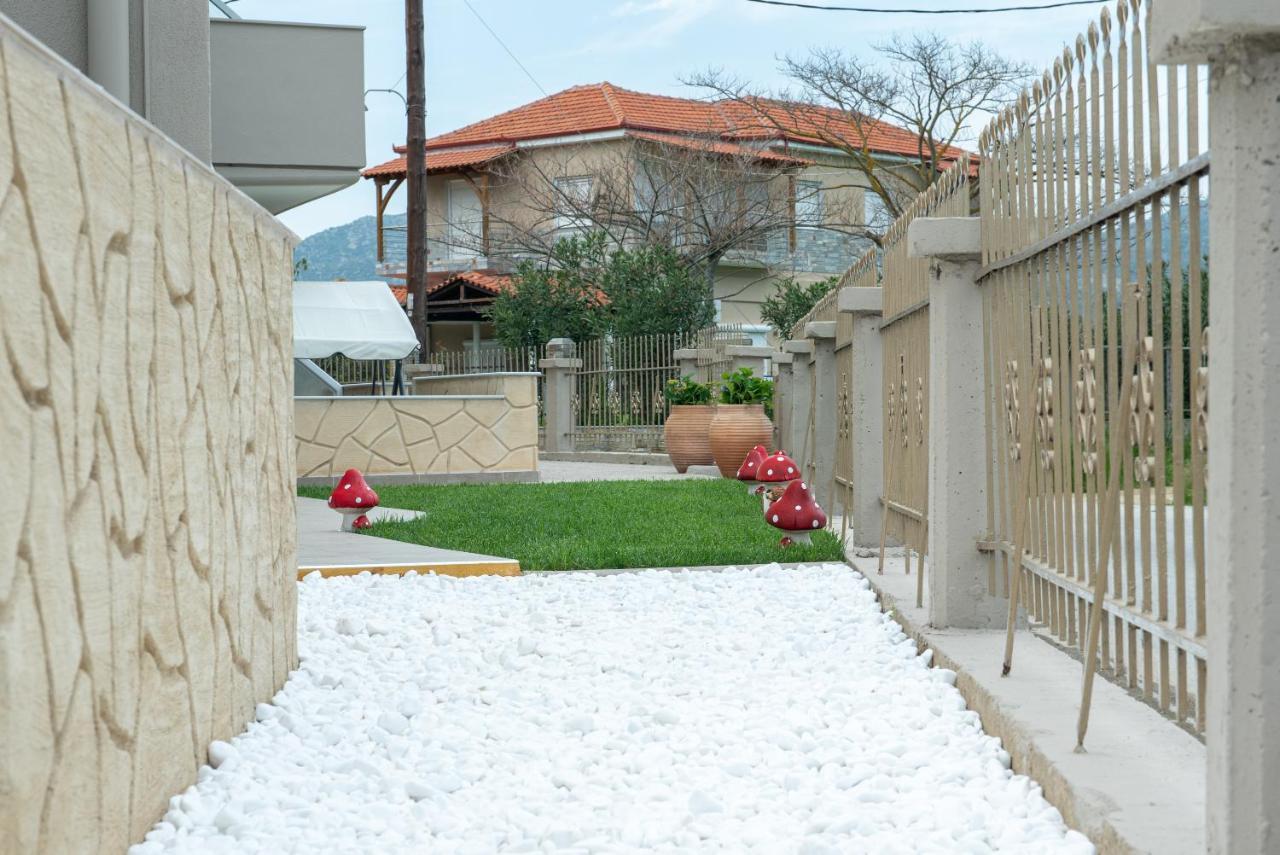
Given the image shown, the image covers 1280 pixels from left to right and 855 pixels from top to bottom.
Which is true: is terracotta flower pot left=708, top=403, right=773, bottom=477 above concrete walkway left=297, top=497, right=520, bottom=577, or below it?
above

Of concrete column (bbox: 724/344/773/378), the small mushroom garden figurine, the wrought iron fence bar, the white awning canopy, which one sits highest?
the white awning canopy

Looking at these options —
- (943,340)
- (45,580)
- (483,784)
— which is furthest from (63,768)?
(943,340)

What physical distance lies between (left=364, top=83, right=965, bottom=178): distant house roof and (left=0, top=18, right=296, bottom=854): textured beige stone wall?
28.9 m

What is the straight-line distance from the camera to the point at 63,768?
280 cm

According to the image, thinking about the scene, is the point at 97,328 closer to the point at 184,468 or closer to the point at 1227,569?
the point at 184,468

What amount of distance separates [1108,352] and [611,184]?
94.7ft

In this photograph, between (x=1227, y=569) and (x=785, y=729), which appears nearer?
(x=1227, y=569)

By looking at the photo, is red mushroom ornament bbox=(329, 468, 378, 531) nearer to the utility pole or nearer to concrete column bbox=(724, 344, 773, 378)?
concrete column bbox=(724, 344, 773, 378)

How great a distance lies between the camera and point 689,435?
714 inches

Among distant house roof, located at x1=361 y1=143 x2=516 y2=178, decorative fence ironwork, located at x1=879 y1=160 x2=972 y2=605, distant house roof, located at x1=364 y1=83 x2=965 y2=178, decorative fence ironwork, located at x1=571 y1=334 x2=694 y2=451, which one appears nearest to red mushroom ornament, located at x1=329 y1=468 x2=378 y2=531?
decorative fence ironwork, located at x1=879 y1=160 x2=972 y2=605

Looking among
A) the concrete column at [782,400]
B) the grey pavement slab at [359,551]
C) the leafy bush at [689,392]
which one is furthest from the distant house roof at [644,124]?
the grey pavement slab at [359,551]

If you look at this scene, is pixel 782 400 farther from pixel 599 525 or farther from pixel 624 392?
pixel 624 392

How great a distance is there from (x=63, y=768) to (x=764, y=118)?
3235 centimetres

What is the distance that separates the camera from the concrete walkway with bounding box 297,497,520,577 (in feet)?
26.5
